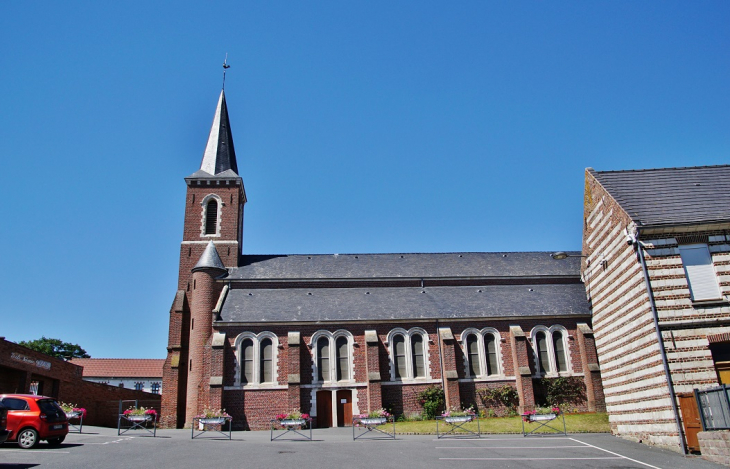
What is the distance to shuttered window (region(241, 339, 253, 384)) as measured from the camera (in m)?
30.9

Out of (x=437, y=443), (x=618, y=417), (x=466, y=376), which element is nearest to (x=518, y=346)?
(x=466, y=376)

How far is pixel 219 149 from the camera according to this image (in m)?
42.5

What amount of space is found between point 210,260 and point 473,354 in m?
17.6

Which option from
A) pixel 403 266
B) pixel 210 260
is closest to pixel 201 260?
pixel 210 260

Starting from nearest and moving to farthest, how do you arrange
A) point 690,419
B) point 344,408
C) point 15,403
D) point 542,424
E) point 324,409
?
point 690,419, point 15,403, point 542,424, point 324,409, point 344,408

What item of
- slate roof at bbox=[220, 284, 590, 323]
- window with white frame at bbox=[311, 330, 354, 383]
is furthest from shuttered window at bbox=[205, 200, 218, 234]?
window with white frame at bbox=[311, 330, 354, 383]

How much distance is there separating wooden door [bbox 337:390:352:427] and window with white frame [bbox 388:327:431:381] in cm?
270

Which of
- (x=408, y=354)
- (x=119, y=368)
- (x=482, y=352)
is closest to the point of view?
(x=408, y=354)

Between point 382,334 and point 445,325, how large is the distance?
379 cm

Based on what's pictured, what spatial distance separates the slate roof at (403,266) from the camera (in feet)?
126

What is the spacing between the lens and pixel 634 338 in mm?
18250

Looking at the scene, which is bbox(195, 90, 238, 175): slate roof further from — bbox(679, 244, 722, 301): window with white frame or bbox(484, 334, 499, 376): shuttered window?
bbox(679, 244, 722, 301): window with white frame

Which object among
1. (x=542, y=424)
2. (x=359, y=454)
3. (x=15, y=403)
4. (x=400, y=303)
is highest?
(x=400, y=303)

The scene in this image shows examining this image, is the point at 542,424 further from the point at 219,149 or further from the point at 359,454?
the point at 219,149
